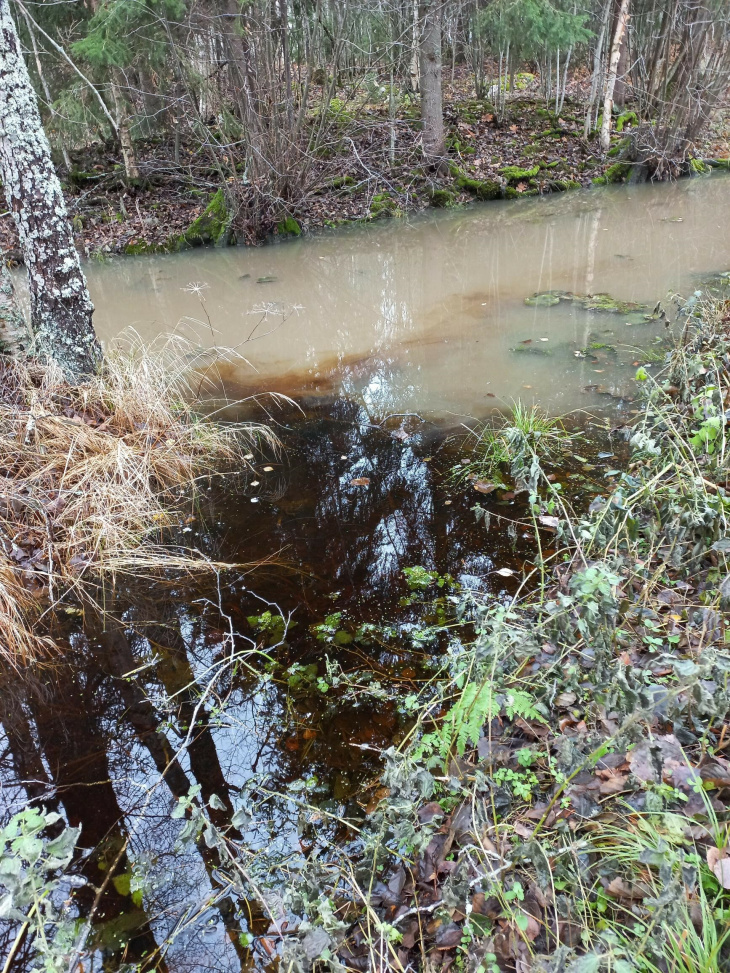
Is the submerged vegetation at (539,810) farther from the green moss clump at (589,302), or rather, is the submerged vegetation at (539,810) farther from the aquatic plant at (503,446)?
the green moss clump at (589,302)

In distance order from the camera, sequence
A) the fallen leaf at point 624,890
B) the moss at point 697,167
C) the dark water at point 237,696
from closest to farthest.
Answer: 1. the fallen leaf at point 624,890
2. the dark water at point 237,696
3. the moss at point 697,167

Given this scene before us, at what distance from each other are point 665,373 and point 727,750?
14.7 feet

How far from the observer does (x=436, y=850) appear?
2184 millimetres

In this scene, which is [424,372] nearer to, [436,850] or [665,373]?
[665,373]

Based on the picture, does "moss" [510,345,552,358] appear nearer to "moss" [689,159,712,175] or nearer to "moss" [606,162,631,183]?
"moss" [606,162,631,183]

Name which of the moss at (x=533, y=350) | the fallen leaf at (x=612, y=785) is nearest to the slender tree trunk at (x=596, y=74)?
the moss at (x=533, y=350)

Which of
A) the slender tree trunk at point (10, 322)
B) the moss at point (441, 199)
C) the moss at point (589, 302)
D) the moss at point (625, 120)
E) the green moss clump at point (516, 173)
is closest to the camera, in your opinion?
the slender tree trunk at point (10, 322)

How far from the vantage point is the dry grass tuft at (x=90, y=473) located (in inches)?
157

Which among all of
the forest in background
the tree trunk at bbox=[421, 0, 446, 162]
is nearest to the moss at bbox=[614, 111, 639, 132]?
the forest in background

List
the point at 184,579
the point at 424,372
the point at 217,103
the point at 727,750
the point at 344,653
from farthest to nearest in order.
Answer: the point at 217,103
the point at 424,372
the point at 184,579
the point at 344,653
the point at 727,750

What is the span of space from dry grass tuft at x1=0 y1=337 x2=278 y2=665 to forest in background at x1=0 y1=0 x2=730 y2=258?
7.20 meters

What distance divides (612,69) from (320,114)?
7801mm

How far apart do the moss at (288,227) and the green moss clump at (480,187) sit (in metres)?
4.14

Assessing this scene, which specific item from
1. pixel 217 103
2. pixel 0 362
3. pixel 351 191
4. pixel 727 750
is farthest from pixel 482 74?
pixel 727 750
